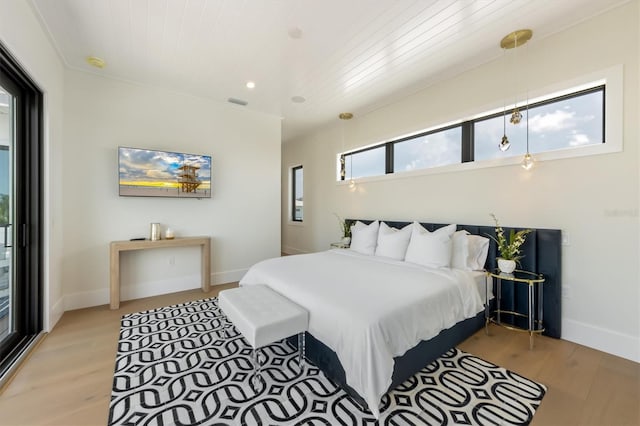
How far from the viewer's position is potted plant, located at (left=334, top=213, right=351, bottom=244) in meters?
4.59

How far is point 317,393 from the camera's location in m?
1.77

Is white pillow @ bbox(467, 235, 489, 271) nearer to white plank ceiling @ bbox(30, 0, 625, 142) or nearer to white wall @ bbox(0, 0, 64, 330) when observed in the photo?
white plank ceiling @ bbox(30, 0, 625, 142)

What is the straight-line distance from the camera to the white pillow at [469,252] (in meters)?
2.86

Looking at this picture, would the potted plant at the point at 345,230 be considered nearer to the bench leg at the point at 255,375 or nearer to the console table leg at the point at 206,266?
the console table leg at the point at 206,266

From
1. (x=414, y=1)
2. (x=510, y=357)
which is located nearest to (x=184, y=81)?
(x=414, y=1)

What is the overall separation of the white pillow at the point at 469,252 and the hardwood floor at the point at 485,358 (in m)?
0.70

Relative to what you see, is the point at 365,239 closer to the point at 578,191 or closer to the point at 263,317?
the point at 263,317

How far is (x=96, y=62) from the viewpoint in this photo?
302cm

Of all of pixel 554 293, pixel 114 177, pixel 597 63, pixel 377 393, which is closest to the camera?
pixel 377 393

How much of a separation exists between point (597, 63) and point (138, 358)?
4.73 m

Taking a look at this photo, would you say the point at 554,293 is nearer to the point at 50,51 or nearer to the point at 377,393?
the point at 377,393

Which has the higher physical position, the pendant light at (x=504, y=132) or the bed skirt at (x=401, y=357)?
the pendant light at (x=504, y=132)

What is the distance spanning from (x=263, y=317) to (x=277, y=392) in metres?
0.49

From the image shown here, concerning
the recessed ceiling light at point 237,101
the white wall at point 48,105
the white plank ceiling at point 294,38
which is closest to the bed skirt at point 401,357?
the white wall at point 48,105
